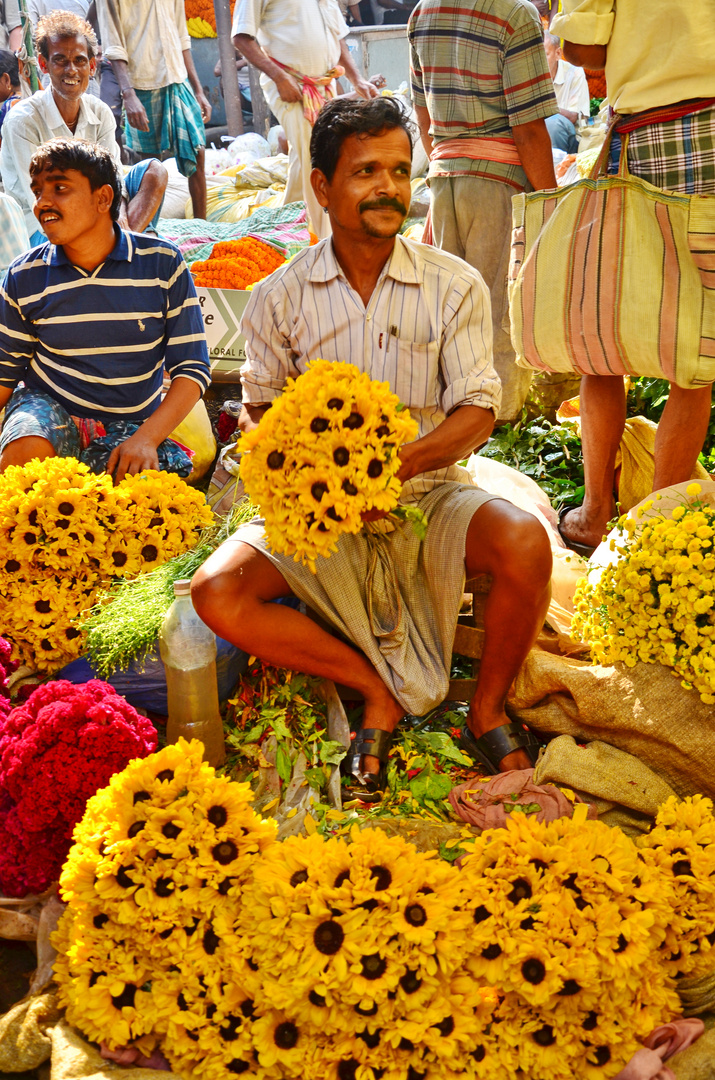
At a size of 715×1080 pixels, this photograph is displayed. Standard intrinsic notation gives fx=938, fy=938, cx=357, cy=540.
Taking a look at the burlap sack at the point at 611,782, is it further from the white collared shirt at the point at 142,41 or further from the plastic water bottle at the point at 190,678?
the white collared shirt at the point at 142,41

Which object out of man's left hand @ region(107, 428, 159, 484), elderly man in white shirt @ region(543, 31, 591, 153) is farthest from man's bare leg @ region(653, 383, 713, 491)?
elderly man in white shirt @ region(543, 31, 591, 153)

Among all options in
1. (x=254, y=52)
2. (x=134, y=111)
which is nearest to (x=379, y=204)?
(x=254, y=52)

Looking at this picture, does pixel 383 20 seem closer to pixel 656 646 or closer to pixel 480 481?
pixel 480 481

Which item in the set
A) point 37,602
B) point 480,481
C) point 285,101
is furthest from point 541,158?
point 285,101

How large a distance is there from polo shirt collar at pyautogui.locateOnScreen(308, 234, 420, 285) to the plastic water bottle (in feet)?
3.19

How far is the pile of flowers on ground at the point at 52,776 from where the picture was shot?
2.18 metres

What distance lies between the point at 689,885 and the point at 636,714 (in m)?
0.52

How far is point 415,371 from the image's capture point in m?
2.71

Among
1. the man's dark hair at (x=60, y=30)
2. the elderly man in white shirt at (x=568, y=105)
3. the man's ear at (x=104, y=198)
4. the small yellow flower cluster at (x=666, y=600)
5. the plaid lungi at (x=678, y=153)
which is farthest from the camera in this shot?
the elderly man in white shirt at (x=568, y=105)

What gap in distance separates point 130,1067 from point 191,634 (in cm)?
107

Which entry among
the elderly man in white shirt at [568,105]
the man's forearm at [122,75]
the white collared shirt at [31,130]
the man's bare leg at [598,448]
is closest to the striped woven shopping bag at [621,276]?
the man's bare leg at [598,448]

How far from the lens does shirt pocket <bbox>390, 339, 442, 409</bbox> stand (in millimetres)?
2688

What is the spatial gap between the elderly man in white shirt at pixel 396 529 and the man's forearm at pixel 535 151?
1504mm

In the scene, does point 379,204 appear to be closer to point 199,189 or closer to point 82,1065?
point 82,1065
